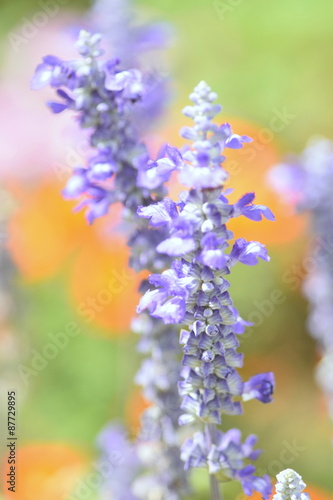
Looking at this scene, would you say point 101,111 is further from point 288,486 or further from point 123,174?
point 288,486

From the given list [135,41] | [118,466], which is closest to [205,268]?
[118,466]

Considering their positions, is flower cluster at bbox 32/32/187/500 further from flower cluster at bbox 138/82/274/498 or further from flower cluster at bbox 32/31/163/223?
flower cluster at bbox 138/82/274/498

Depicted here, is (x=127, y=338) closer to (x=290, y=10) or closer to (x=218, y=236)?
(x=218, y=236)

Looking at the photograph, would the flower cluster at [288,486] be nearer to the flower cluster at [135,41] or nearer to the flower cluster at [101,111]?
the flower cluster at [101,111]

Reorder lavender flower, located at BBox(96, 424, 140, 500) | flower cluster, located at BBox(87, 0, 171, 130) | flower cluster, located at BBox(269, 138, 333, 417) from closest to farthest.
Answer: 1. lavender flower, located at BBox(96, 424, 140, 500)
2. flower cluster, located at BBox(269, 138, 333, 417)
3. flower cluster, located at BBox(87, 0, 171, 130)

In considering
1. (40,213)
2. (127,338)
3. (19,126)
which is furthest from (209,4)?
(127,338)

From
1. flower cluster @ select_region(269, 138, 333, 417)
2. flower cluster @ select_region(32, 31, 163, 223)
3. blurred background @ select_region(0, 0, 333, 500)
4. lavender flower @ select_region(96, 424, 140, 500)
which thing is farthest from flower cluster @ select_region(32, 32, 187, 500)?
flower cluster @ select_region(269, 138, 333, 417)
